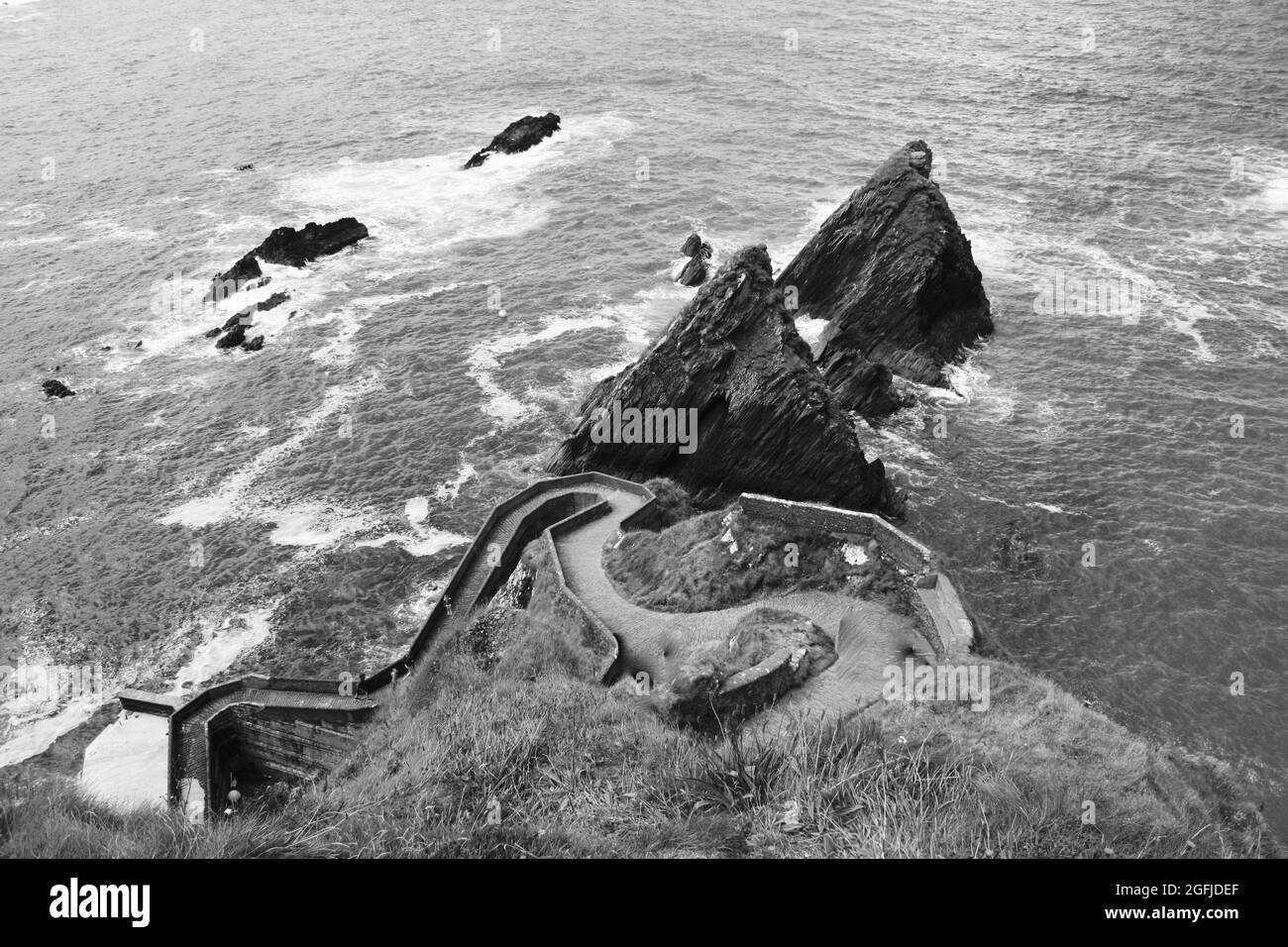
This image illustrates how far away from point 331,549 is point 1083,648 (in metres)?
29.7

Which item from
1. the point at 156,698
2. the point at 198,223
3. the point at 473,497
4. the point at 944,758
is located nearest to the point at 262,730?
the point at 156,698

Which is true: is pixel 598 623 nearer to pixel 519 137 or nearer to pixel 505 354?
pixel 505 354

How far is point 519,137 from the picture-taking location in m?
77.6

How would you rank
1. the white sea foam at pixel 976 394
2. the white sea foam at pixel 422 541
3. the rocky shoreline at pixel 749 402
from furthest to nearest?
the white sea foam at pixel 976 394
the white sea foam at pixel 422 541
the rocky shoreline at pixel 749 402

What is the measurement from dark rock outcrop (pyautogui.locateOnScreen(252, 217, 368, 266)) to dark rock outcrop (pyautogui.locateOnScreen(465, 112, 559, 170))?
49.4 ft

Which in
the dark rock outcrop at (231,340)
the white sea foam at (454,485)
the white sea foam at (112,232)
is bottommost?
the white sea foam at (454,485)

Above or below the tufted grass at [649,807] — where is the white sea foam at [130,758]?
below

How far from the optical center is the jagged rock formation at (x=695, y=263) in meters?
58.0

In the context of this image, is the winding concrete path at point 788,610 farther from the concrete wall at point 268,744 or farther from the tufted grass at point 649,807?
the concrete wall at point 268,744

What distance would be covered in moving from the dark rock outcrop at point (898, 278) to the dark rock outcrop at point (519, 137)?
34.8 meters

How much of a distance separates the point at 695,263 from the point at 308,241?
25.9 meters

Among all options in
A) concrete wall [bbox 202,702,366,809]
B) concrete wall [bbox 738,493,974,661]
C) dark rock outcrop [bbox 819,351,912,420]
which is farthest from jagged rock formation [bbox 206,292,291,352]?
concrete wall [bbox 738,493,974,661]

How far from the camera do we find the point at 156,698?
31.6 metres

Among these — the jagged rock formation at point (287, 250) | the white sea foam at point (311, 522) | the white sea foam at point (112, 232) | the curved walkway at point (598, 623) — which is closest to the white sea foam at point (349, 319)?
the jagged rock formation at point (287, 250)
